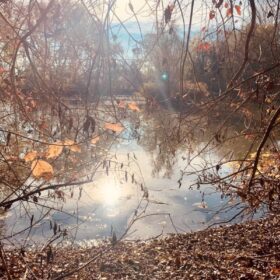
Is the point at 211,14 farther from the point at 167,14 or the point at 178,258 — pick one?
the point at 178,258

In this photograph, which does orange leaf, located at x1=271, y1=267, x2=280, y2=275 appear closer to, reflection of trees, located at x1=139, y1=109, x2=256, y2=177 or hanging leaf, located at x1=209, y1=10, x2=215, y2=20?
hanging leaf, located at x1=209, y1=10, x2=215, y2=20

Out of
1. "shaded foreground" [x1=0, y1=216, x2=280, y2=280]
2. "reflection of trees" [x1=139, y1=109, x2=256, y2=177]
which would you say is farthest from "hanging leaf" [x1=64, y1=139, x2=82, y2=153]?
"reflection of trees" [x1=139, y1=109, x2=256, y2=177]

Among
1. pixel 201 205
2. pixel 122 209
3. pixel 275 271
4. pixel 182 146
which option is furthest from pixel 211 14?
pixel 182 146

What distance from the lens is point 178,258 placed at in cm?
528

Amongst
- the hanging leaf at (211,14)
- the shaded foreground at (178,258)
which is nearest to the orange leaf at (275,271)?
the shaded foreground at (178,258)

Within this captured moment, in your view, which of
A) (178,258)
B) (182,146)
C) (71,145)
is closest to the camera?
(71,145)

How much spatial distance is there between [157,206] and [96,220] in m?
1.32

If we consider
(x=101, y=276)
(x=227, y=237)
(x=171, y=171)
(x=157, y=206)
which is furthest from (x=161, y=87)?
(x=101, y=276)

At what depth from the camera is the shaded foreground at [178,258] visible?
452 centimetres

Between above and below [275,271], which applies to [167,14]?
above

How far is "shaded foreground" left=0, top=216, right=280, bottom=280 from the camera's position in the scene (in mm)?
4516

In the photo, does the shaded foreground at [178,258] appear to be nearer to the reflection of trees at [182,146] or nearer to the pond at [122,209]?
the pond at [122,209]

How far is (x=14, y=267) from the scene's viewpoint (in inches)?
185

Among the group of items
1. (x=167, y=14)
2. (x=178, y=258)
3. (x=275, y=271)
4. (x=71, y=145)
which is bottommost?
(x=178, y=258)
